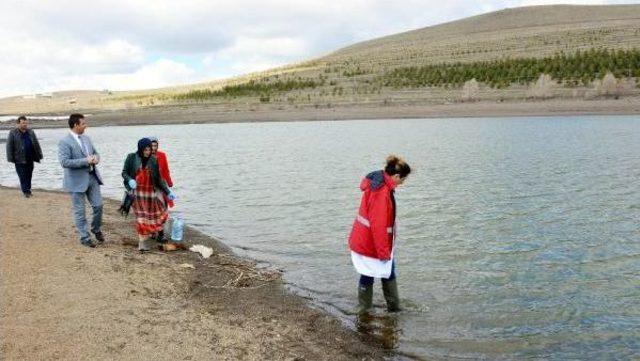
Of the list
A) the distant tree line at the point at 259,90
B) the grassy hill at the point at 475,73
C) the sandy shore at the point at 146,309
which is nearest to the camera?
the sandy shore at the point at 146,309

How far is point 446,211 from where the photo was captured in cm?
1260

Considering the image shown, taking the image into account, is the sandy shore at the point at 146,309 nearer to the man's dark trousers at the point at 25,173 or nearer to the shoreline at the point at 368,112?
the man's dark trousers at the point at 25,173

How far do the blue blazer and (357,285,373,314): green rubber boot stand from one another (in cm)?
440

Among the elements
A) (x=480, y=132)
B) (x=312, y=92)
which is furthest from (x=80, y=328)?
(x=312, y=92)

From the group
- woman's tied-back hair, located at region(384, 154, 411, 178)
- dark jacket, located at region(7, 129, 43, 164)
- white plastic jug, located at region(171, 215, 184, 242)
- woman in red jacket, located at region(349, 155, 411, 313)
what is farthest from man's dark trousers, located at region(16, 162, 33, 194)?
woman's tied-back hair, located at region(384, 154, 411, 178)

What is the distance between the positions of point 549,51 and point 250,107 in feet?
124

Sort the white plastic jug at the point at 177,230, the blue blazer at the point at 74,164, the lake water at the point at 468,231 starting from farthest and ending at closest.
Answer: the white plastic jug at the point at 177,230 < the blue blazer at the point at 74,164 < the lake water at the point at 468,231

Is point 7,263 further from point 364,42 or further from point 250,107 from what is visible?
point 364,42

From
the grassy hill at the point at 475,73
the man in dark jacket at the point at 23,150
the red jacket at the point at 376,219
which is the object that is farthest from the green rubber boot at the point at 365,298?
the grassy hill at the point at 475,73

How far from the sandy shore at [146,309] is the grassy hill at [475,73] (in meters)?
40.6

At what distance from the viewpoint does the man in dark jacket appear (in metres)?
13.9

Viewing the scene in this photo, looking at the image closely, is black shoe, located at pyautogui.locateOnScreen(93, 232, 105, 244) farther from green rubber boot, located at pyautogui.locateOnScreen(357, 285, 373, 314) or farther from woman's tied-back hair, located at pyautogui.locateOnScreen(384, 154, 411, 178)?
woman's tied-back hair, located at pyautogui.locateOnScreen(384, 154, 411, 178)

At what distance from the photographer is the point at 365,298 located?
726cm

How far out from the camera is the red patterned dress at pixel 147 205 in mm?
9359
